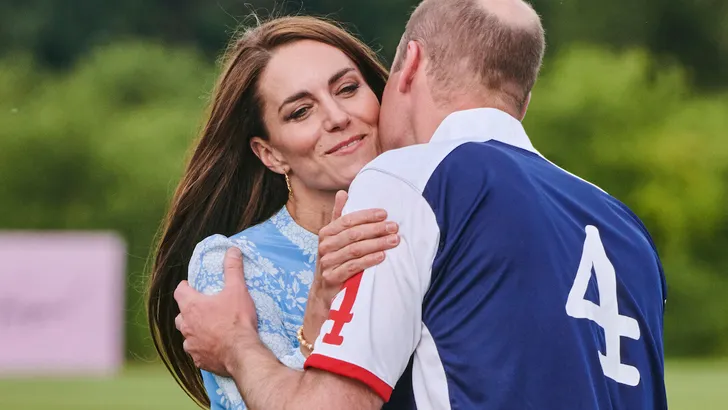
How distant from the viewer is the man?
8.22 ft

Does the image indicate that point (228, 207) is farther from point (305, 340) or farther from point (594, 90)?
point (594, 90)

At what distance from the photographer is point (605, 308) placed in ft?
8.68

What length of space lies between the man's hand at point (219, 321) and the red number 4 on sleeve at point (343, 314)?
47 centimetres

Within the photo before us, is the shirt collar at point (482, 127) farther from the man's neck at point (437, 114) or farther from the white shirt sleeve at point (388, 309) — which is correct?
the white shirt sleeve at point (388, 309)

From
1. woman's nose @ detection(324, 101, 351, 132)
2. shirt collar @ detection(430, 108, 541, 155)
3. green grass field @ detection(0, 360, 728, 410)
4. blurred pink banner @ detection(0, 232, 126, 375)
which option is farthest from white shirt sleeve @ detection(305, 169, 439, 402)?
blurred pink banner @ detection(0, 232, 126, 375)

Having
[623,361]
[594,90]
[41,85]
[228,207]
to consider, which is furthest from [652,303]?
[41,85]

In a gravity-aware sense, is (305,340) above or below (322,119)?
below

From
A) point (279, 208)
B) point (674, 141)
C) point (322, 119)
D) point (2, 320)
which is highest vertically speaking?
point (674, 141)

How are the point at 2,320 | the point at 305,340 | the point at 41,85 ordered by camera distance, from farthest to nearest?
the point at 41,85 < the point at 2,320 < the point at 305,340

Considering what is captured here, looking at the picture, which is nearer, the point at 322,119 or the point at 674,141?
the point at 322,119

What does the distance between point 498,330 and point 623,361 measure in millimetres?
344

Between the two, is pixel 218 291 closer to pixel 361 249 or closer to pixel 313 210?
pixel 313 210

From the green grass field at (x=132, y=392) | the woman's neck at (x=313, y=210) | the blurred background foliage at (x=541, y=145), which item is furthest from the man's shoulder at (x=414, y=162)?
the blurred background foliage at (x=541, y=145)

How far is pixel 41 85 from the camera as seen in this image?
27312 mm
